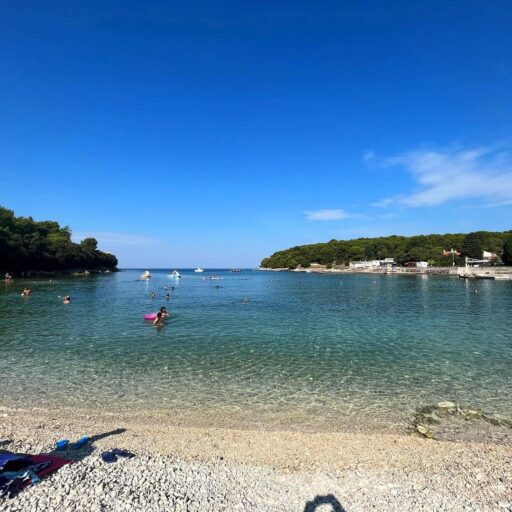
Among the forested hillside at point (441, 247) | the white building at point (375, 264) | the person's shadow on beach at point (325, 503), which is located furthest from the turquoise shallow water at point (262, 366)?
the white building at point (375, 264)

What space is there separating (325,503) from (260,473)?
1.69m

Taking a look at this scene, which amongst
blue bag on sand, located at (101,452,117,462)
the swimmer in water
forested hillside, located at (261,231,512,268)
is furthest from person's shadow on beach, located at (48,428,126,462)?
forested hillside, located at (261,231,512,268)

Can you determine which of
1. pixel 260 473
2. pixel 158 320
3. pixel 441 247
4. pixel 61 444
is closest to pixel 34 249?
pixel 158 320

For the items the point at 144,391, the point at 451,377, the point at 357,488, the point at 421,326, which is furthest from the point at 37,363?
the point at 421,326

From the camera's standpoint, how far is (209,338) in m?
25.0

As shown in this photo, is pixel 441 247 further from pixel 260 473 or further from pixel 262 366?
pixel 260 473

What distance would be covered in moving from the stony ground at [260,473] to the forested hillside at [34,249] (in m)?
111

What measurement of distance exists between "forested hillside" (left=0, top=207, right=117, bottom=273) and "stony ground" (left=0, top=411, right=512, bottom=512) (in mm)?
111281

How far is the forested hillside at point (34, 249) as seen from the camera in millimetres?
102988

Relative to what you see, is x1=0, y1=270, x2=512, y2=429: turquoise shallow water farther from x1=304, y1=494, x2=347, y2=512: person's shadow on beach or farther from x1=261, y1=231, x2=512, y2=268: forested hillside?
x1=261, y1=231, x2=512, y2=268: forested hillside

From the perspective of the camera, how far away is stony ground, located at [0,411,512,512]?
6.90m

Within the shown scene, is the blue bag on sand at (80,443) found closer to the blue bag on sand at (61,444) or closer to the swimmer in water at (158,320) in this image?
the blue bag on sand at (61,444)

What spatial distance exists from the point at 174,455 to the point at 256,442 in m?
2.30

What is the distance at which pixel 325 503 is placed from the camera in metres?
7.04
